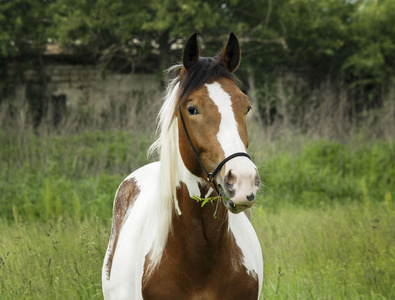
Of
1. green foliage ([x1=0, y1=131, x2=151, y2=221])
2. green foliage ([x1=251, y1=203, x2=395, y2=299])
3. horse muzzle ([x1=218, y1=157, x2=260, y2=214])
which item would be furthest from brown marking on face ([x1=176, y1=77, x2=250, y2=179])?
green foliage ([x1=0, y1=131, x2=151, y2=221])

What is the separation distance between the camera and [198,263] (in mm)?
2320

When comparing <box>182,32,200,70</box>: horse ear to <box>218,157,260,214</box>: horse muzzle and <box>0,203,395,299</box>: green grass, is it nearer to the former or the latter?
<box>218,157,260,214</box>: horse muzzle

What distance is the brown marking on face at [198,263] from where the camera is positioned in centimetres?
232

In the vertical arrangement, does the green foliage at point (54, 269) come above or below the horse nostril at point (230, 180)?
below

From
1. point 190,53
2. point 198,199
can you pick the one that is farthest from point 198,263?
point 190,53

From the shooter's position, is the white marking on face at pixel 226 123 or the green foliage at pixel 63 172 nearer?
the white marking on face at pixel 226 123

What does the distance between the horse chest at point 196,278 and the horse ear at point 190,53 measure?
0.94 m

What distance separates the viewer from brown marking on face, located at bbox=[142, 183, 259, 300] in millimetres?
2316

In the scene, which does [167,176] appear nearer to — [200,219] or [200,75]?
[200,219]

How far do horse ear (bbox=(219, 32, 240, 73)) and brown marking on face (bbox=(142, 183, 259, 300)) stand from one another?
659 millimetres

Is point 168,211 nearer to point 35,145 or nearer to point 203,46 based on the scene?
point 35,145

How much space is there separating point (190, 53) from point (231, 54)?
232 millimetres

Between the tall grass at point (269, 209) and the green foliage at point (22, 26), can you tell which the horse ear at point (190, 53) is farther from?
the green foliage at point (22, 26)

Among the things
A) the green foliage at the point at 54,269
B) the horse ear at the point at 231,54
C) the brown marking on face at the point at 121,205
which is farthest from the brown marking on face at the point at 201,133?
the green foliage at the point at 54,269
